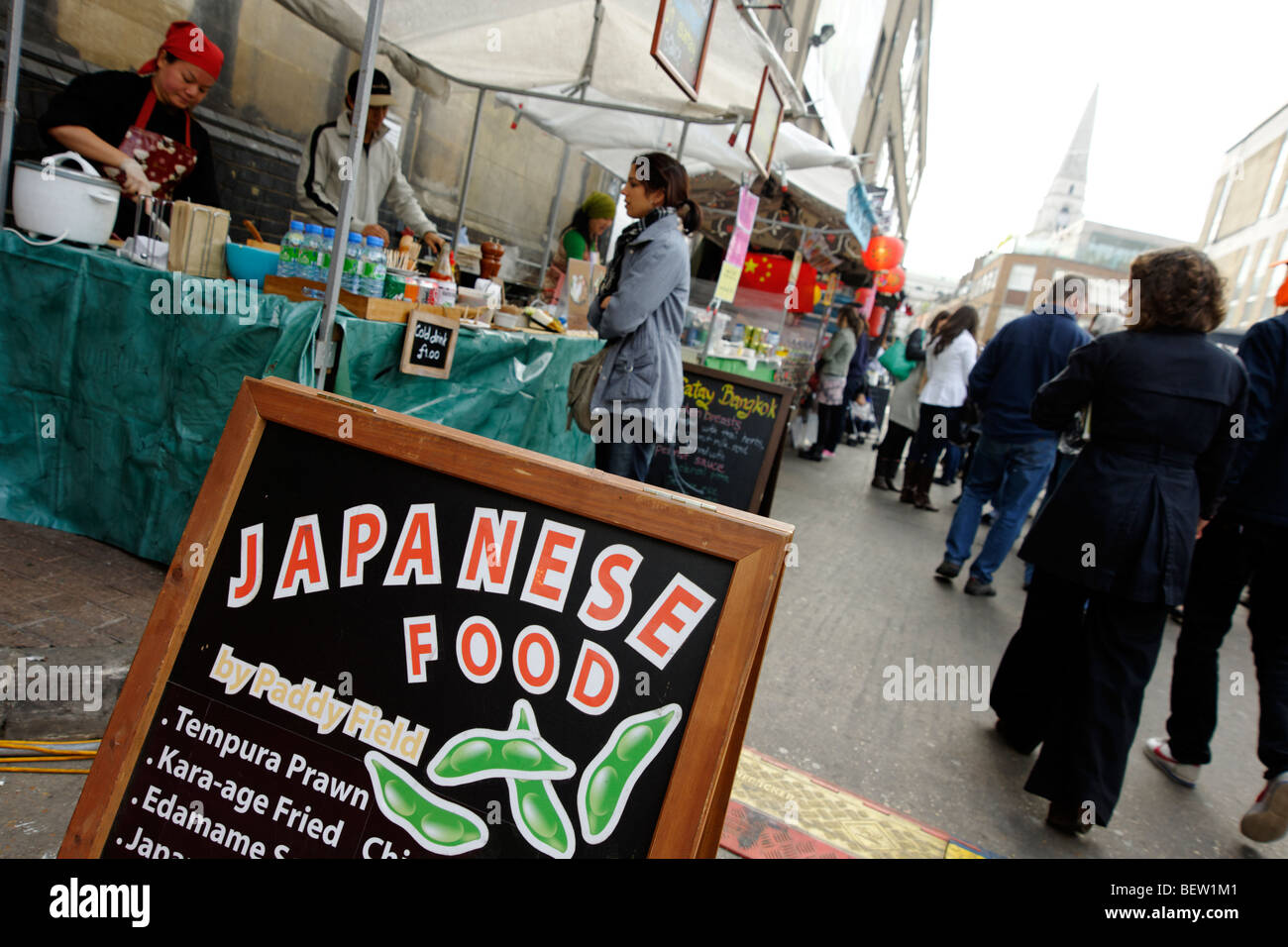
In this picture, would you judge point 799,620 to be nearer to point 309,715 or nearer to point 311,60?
point 309,715

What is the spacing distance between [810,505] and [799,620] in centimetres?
337

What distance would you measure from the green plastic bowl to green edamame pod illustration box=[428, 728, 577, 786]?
2685 millimetres

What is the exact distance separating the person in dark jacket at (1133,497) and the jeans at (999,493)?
2.76 meters

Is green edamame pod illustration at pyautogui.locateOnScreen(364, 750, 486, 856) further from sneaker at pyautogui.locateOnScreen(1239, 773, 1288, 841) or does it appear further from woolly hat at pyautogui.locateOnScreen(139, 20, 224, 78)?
woolly hat at pyautogui.locateOnScreen(139, 20, 224, 78)

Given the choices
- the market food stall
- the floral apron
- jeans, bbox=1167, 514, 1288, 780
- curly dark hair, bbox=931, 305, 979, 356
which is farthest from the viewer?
curly dark hair, bbox=931, 305, 979, 356

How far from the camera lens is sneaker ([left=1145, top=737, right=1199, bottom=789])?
147 inches

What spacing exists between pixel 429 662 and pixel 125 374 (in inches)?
105

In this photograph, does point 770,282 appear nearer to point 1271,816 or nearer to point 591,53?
point 591,53

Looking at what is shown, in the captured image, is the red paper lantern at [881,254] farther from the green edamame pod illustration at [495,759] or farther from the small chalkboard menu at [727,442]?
the green edamame pod illustration at [495,759]

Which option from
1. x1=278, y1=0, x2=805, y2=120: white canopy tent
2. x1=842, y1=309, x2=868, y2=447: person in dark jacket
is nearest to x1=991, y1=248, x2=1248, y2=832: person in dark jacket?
x1=278, y1=0, x2=805, y2=120: white canopy tent

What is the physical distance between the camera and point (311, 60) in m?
6.95

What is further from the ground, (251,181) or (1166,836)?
(251,181)

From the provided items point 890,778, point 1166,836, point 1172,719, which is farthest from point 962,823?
point 1172,719

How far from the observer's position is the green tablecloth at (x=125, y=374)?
10.7ft
